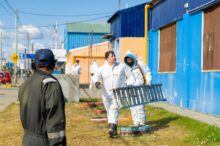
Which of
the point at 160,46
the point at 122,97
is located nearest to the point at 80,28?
the point at 160,46

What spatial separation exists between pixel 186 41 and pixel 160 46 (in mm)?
3923

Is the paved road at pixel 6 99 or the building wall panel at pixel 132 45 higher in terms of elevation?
the building wall panel at pixel 132 45

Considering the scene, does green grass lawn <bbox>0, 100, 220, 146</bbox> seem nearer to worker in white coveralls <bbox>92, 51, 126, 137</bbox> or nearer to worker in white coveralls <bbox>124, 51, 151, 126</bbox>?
worker in white coveralls <bbox>124, 51, 151, 126</bbox>

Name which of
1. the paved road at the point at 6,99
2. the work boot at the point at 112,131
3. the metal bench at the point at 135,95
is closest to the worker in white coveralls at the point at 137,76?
the metal bench at the point at 135,95

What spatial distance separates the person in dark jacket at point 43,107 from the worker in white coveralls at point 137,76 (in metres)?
6.26

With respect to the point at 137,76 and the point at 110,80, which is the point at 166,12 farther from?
the point at 110,80

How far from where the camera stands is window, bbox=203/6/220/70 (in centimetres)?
1282

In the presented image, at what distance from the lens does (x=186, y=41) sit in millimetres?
15273

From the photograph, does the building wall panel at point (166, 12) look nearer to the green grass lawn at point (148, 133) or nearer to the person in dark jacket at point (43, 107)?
the green grass lawn at point (148, 133)

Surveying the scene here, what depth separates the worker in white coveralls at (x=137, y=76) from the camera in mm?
10945

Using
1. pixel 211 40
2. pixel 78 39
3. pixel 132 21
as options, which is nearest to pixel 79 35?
pixel 78 39

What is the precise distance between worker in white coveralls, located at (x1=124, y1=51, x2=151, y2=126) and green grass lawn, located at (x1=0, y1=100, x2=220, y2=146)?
45cm

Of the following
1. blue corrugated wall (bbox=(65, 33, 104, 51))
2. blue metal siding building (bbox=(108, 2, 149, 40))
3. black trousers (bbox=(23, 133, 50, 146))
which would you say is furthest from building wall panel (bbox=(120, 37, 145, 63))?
blue corrugated wall (bbox=(65, 33, 104, 51))

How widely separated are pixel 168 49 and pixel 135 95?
793cm
